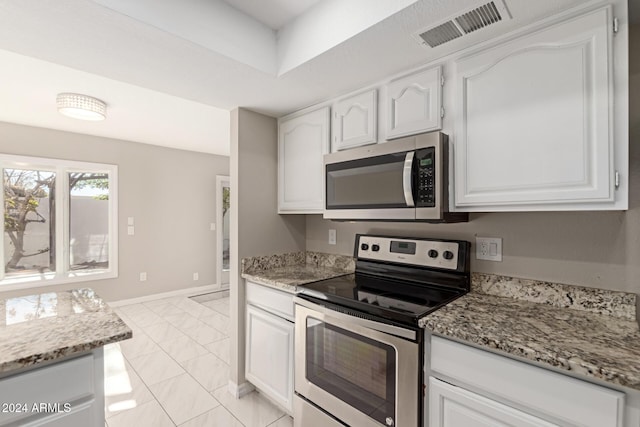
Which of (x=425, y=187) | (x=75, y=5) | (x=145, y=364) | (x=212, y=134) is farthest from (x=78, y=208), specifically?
(x=425, y=187)

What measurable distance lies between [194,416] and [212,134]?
10.3 ft

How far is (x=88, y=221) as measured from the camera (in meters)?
4.08

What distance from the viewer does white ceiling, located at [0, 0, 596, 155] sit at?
121 cm

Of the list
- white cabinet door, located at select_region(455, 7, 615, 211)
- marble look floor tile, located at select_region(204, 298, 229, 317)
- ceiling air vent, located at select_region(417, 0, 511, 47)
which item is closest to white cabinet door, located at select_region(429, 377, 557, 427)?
white cabinet door, located at select_region(455, 7, 615, 211)

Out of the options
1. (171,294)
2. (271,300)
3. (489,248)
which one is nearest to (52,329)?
(271,300)

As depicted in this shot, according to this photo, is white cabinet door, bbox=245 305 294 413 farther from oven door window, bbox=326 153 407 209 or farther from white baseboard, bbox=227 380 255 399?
oven door window, bbox=326 153 407 209

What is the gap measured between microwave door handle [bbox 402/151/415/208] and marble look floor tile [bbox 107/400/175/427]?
2016 mm

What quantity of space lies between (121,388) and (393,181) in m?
2.54

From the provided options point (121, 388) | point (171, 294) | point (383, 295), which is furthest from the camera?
point (171, 294)

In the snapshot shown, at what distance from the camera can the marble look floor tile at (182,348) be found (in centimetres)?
284

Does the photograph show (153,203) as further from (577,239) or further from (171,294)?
(577,239)

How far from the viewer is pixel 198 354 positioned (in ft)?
9.45

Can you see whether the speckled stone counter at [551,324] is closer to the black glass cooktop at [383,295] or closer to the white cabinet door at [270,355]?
the black glass cooktop at [383,295]

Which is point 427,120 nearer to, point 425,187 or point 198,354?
point 425,187
